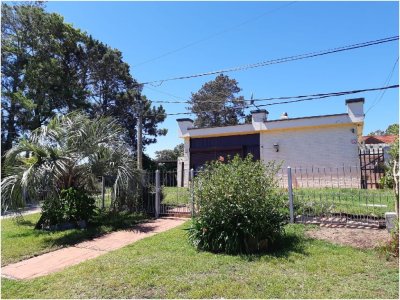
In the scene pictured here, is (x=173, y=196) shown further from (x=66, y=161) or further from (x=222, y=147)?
(x=222, y=147)

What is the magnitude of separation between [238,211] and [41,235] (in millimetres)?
5314

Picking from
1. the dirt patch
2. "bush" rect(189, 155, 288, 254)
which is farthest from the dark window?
"bush" rect(189, 155, 288, 254)

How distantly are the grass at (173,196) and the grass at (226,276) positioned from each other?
4505mm

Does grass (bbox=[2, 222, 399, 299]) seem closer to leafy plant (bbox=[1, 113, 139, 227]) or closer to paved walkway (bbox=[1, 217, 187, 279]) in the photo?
paved walkway (bbox=[1, 217, 187, 279])

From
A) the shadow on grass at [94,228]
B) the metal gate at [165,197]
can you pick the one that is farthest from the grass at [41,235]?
the metal gate at [165,197]

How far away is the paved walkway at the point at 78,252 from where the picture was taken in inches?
233

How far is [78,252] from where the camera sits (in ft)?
23.2

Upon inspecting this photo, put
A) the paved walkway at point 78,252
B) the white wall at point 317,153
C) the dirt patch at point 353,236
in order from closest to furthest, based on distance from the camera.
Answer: the paved walkway at point 78,252
the dirt patch at point 353,236
the white wall at point 317,153

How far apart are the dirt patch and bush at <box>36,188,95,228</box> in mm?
5937

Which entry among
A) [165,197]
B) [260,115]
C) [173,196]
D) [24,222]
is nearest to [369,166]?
[260,115]

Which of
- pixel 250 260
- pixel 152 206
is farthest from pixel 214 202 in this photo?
pixel 152 206

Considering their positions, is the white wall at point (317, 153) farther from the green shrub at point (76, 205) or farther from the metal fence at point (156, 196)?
the green shrub at point (76, 205)

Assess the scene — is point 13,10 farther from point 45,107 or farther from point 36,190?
point 36,190

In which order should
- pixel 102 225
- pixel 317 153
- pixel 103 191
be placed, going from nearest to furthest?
pixel 102 225, pixel 103 191, pixel 317 153
